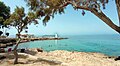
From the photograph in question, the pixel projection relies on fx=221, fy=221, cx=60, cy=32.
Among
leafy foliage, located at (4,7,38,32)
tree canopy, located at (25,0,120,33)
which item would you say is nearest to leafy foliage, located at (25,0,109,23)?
tree canopy, located at (25,0,120,33)

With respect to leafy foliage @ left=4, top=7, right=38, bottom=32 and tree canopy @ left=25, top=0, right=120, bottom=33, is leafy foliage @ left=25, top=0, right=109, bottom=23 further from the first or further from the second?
leafy foliage @ left=4, top=7, right=38, bottom=32

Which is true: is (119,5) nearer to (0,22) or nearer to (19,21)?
(19,21)

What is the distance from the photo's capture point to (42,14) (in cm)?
1678

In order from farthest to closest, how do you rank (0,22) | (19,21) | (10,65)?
1. (0,22)
2. (19,21)
3. (10,65)

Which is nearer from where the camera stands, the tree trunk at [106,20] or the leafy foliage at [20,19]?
the tree trunk at [106,20]

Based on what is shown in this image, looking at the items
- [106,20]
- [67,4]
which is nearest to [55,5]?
[67,4]

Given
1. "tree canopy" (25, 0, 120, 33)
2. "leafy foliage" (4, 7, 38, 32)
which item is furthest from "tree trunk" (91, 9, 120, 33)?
"leafy foliage" (4, 7, 38, 32)

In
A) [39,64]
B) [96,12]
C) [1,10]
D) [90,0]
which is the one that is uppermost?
[1,10]

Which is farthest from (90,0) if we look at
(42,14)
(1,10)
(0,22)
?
(1,10)

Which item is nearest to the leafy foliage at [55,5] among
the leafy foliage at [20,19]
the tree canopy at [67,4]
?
the tree canopy at [67,4]

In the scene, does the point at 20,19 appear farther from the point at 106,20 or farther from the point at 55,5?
the point at 106,20

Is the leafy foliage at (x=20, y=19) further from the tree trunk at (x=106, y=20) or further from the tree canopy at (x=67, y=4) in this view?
the tree trunk at (x=106, y=20)

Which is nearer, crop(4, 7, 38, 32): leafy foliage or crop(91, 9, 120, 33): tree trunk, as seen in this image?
crop(91, 9, 120, 33): tree trunk

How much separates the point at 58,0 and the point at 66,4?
66cm
